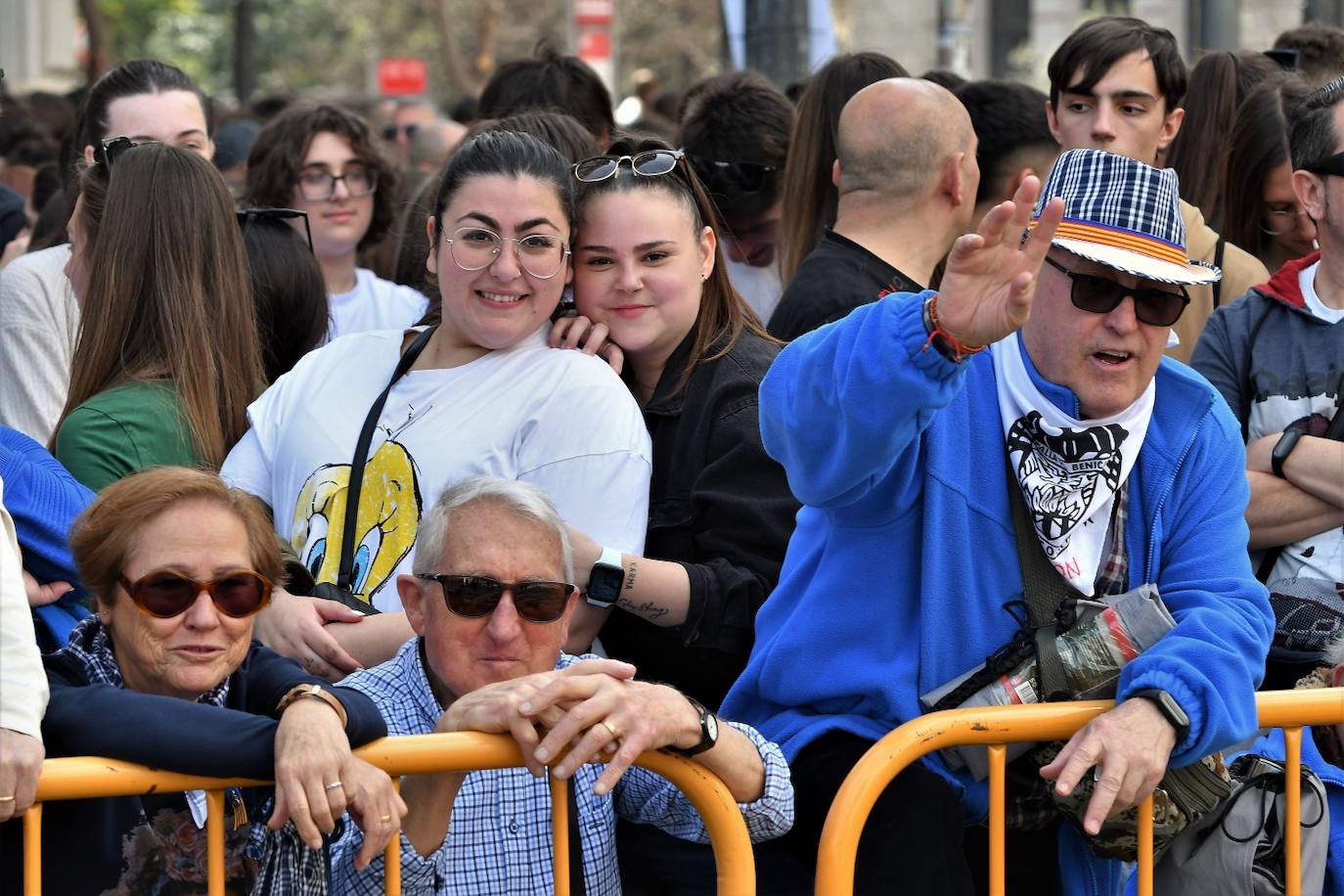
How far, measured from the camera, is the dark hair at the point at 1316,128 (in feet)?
15.5

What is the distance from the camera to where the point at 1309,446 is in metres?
4.35

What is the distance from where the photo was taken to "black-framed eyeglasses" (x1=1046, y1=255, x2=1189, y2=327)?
3574 millimetres

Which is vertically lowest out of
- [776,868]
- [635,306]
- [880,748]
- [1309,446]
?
[776,868]

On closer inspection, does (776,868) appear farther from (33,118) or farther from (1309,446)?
(33,118)

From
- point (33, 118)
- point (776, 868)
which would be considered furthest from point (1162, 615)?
point (33, 118)

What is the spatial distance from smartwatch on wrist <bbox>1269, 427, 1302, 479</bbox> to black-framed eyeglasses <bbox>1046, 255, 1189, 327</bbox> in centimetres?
94

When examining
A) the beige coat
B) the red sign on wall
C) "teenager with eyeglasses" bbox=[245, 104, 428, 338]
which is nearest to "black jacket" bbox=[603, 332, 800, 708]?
the beige coat

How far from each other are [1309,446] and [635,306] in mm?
1658

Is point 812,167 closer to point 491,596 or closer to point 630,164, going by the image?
point 630,164

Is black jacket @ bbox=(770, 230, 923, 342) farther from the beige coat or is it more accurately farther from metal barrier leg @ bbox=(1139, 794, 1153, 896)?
metal barrier leg @ bbox=(1139, 794, 1153, 896)

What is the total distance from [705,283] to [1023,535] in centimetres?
134

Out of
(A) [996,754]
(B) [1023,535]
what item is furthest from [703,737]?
(B) [1023,535]

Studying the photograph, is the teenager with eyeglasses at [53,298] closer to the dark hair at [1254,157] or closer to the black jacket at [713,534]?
the black jacket at [713,534]

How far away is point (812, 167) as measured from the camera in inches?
226
